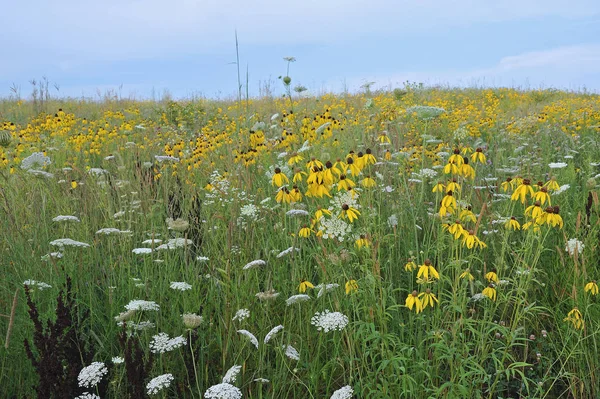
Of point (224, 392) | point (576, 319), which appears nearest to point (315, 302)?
point (224, 392)

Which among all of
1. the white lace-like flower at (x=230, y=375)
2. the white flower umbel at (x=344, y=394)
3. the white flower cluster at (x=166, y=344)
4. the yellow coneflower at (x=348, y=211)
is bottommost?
the white flower umbel at (x=344, y=394)

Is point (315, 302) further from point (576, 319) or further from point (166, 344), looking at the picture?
point (576, 319)

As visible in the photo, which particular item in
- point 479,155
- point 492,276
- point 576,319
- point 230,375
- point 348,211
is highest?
point 479,155

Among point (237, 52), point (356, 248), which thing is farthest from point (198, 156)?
point (356, 248)

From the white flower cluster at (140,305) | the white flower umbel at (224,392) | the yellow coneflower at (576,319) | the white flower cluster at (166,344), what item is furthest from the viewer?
the yellow coneflower at (576,319)

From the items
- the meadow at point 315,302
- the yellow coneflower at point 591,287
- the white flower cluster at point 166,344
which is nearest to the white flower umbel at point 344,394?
the meadow at point 315,302

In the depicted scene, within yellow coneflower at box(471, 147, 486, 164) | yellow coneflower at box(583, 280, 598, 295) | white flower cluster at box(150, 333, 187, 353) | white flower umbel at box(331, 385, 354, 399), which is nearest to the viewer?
white flower umbel at box(331, 385, 354, 399)

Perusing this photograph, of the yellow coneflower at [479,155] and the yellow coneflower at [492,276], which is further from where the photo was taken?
the yellow coneflower at [479,155]

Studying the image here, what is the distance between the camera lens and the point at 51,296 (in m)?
2.96

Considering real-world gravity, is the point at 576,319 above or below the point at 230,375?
below

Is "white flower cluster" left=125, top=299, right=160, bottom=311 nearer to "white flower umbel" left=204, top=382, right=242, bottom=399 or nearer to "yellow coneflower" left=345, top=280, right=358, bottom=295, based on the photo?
"white flower umbel" left=204, top=382, right=242, bottom=399

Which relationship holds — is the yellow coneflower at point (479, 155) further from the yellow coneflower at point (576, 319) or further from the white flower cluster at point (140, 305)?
the white flower cluster at point (140, 305)

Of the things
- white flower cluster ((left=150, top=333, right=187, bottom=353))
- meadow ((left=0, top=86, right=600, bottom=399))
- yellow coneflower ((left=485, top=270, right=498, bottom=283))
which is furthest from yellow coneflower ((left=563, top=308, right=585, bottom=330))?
white flower cluster ((left=150, top=333, right=187, bottom=353))

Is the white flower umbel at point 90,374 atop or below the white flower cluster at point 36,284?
below
